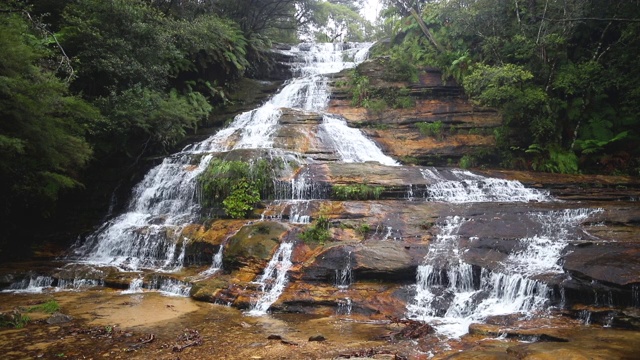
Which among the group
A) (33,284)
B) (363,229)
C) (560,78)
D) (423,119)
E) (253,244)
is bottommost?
(33,284)

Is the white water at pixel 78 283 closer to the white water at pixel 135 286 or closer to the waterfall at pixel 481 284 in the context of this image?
the white water at pixel 135 286

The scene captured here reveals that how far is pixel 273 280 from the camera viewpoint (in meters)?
9.17

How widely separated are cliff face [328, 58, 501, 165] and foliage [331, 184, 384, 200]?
442 cm

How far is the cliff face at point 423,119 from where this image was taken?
16.6m

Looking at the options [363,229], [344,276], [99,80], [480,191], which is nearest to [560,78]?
[480,191]

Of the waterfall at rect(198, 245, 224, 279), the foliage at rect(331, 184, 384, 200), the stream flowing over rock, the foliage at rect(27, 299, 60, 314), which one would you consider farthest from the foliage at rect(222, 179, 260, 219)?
the foliage at rect(27, 299, 60, 314)

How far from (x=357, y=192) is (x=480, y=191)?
3.81 metres

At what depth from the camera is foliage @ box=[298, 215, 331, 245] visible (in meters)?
9.99

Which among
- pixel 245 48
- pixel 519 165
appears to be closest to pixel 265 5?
pixel 245 48

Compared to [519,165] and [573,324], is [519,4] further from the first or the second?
[573,324]

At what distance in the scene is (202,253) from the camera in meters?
11.0

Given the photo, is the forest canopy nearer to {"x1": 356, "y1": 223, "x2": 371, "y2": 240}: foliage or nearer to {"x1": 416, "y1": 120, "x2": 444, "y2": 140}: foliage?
{"x1": 356, "y1": 223, "x2": 371, "y2": 240}: foliage

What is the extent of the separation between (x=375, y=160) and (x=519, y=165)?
5.53m

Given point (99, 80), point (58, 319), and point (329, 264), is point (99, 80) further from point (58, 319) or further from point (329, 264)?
point (329, 264)
